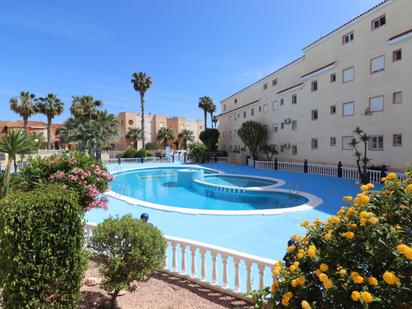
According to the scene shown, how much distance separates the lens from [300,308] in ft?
6.58

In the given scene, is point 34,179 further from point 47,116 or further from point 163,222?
point 47,116

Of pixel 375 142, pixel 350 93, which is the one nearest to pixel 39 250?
pixel 375 142

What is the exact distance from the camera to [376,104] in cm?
1845

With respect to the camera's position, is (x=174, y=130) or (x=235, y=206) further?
(x=174, y=130)

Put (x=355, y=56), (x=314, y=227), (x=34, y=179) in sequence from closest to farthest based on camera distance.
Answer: (x=314, y=227), (x=34, y=179), (x=355, y=56)

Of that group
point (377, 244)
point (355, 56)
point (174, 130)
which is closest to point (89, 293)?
point (377, 244)

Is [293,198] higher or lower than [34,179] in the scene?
lower

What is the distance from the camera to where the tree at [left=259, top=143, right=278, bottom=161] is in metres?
29.4

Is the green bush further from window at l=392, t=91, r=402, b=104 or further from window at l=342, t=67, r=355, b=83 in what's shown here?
window at l=342, t=67, r=355, b=83

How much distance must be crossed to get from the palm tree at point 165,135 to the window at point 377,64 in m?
47.9

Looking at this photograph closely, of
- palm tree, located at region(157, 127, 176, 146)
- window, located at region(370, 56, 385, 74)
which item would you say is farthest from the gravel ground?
palm tree, located at region(157, 127, 176, 146)

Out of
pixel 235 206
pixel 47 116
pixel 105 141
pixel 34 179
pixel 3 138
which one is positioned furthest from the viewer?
pixel 47 116

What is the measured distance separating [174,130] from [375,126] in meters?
51.7

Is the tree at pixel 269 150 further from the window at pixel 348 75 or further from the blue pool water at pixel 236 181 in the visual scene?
the window at pixel 348 75
